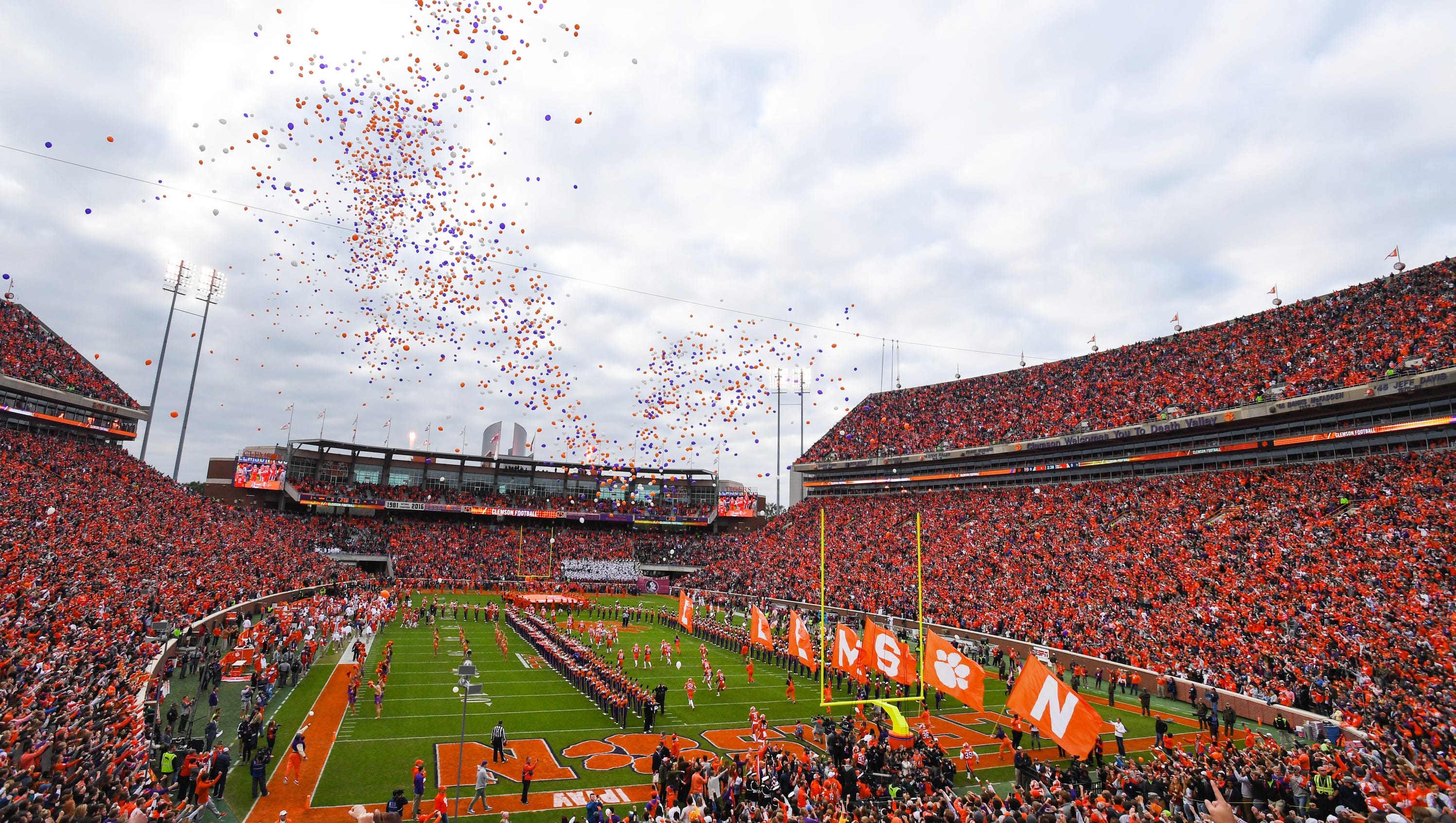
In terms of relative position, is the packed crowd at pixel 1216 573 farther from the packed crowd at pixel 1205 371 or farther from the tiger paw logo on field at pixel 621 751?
the tiger paw logo on field at pixel 621 751

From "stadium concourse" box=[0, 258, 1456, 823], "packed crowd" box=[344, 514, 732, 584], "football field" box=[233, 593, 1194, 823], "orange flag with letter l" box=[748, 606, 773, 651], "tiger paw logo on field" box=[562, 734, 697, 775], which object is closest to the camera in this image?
"stadium concourse" box=[0, 258, 1456, 823]

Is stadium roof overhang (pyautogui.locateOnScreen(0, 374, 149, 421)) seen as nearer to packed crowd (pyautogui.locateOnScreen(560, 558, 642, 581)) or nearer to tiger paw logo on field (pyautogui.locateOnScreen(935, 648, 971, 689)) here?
packed crowd (pyautogui.locateOnScreen(560, 558, 642, 581))

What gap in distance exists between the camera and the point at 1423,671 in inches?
738

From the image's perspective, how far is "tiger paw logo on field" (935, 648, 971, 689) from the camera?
629 inches

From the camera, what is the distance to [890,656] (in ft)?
59.3

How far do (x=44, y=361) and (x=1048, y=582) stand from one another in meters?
54.8

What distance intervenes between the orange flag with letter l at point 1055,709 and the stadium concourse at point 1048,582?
3.17 ft

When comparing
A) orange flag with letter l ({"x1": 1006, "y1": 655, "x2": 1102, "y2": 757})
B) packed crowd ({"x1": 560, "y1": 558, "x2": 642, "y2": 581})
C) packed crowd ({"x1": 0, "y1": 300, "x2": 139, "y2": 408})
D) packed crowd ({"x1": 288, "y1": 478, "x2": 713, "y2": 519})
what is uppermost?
packed crowd ({"x1": 0, "y1": 300, "x2": 139, "y2": 408})

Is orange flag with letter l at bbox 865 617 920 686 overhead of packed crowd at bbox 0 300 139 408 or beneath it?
beneath

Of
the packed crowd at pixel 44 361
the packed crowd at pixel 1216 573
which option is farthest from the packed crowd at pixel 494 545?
the packed crowd at pixel 1216 573

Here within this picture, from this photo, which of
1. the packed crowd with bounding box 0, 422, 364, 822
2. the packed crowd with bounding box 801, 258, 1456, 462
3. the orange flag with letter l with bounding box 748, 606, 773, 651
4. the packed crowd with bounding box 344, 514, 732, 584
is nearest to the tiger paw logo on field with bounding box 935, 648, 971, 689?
the orange flag with letter l with bounding box 748, 606, 773, 651

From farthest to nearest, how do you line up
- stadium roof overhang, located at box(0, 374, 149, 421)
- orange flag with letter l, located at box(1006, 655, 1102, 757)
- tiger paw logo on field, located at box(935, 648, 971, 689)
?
stadium roof overhang, located at box(0, 374, 149, 421)
tiger paw logo on field, located at box(935, 648, 971, 689)
orange flag with letter l, located at box(1006, 655, 1102, 757)

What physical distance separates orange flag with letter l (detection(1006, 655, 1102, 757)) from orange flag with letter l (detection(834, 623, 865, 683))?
19.4 ft

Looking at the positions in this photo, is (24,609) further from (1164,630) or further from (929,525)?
(929,525)
